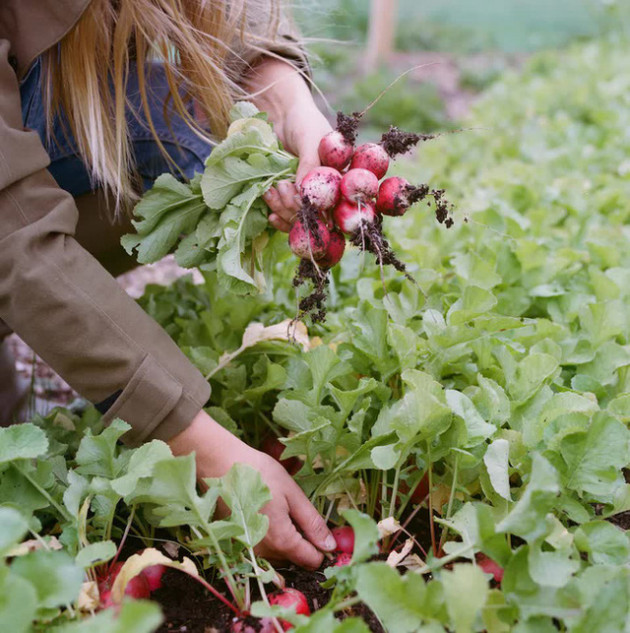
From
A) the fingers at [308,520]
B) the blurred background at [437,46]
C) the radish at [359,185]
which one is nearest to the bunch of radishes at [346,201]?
the radish at [359,185]

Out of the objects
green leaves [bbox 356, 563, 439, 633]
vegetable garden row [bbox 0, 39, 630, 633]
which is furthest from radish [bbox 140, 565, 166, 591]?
green leaves [bbox 356, 563, 439, 633]

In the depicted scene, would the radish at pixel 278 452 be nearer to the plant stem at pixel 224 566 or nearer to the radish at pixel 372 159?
the plant stem at pixel 224 566

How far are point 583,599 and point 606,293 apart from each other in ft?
3.57

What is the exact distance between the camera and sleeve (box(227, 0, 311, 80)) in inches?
68.4

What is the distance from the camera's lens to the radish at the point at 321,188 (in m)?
1.38

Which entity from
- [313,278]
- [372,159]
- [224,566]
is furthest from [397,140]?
[224,566]

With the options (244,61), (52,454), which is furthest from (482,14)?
(52,454)

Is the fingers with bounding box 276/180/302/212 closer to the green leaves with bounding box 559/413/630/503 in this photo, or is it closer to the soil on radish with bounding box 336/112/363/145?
the soil on radish with bounding box 336/112/363/145

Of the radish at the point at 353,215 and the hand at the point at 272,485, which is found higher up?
the radish at the point at 353,215

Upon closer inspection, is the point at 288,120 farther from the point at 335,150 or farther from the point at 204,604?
the point at 204,604

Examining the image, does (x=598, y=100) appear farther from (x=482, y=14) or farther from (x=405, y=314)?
(x=482, y=14)

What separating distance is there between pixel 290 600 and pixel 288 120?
1062mm

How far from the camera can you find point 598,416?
1.17 m

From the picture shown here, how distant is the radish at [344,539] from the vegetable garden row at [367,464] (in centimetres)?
2
